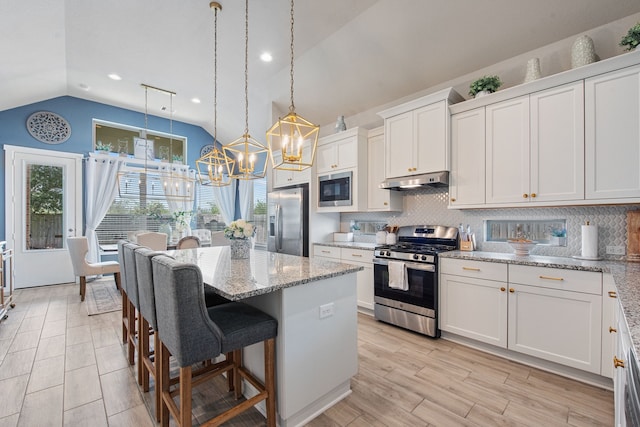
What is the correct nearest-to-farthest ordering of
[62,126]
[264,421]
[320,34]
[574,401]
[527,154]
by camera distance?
1. [264,421]
2. [574,401]
3. [527,154]
4. [320,34]
5. [62,126]

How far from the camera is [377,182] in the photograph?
3.85 meters

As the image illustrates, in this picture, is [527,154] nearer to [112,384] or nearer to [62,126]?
[112,384]

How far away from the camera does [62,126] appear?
17.2 feet

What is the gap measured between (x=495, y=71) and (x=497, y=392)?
3095mm

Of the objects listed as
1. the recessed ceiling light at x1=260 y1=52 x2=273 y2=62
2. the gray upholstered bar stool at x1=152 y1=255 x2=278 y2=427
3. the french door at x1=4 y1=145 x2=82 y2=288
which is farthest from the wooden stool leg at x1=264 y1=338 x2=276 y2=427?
the french door at x1=4 y1=145 x2=82 y2=288

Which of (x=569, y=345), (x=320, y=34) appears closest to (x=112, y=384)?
(x=569, y=345)

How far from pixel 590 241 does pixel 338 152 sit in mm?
2878

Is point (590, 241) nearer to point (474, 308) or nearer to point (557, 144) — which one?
point (557, 144)

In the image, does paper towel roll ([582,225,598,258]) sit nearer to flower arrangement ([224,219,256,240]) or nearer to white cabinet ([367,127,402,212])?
white cabinet ([367,127,402,212])

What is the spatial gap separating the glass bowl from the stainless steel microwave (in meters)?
1.92

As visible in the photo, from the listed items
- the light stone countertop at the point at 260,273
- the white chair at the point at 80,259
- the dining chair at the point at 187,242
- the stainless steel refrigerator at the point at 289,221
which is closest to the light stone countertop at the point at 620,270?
the light stone countertop at the point at 260,273

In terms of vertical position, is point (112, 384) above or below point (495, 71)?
below

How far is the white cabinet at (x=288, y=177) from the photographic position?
14.3ft

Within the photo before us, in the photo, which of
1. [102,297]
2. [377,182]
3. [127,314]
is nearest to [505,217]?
[377,182]
